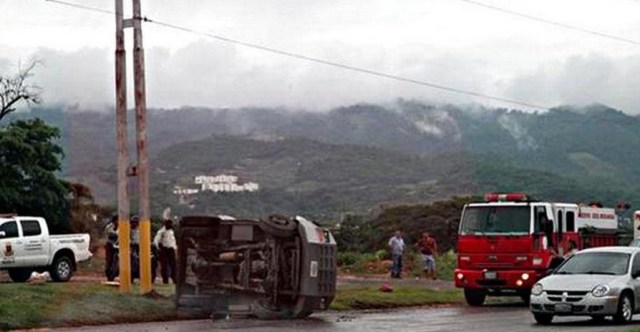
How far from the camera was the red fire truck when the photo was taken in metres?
34.6

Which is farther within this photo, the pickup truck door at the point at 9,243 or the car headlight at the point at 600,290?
the pickup truck door at the point at 9,243

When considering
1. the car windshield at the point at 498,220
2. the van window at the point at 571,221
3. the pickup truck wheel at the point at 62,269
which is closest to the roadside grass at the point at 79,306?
the car windshield at the point at 498,220

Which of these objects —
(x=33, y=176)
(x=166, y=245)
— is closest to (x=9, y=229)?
(x=166, y=245)

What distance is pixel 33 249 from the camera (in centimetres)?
3741

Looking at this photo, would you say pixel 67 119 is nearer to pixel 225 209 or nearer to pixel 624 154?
pixel 225 209

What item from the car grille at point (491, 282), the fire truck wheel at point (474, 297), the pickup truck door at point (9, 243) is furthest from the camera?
the pickup truck door at point (9, 243)

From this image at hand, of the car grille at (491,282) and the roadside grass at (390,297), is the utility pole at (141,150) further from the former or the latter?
the car grille at (491,282)

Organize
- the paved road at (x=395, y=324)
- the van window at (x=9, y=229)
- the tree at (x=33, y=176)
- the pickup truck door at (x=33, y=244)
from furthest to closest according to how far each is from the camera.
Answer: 1. the tree at (x=33, y=176)
2. the pickup truck door at (x=33, y=244)
3. the van window at (x=9, y=229)
4. the paved road at (x=395, y=324)

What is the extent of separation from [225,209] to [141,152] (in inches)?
1918

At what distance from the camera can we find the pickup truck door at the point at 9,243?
1443 inches

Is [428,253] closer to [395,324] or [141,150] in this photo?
[141,150]

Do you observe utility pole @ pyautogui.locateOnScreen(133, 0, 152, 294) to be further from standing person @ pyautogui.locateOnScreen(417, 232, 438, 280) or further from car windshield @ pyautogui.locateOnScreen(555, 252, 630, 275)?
standing person @ pyautogui.locateOnScreen(417, 232, 438, 280)

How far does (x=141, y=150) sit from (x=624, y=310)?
36.5ft

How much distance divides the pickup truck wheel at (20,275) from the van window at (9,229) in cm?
117
